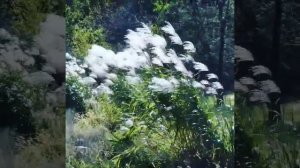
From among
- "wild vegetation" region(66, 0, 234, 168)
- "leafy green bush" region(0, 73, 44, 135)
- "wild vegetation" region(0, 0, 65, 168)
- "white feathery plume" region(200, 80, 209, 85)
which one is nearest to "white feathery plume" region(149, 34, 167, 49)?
"wild vegetation" region(66, 0, 234, 168)

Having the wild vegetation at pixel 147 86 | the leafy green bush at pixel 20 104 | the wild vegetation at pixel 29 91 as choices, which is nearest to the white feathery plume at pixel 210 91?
the wild vegetation at pixel 147 86

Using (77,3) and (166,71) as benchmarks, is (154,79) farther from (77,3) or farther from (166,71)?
(77,3)

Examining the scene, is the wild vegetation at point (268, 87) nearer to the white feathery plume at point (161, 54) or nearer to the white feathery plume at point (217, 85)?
the white feathery plume at point (217, 85)

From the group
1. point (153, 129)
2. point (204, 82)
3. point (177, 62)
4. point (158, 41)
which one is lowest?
point (153, 129)

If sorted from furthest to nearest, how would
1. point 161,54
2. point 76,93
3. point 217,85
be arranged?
1. point 76,93
2. point 161,54
3. point 217,85

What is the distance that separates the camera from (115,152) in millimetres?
3057

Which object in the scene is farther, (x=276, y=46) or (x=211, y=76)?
(x=211, y=76)

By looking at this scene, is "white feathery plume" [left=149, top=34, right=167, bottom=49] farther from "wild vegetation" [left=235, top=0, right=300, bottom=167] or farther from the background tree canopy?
"wild vegetation" [left=235, top=0, right=300, bottom=167]

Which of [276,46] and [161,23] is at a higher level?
[161,23]

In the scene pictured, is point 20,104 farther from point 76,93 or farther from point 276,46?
point 276,46

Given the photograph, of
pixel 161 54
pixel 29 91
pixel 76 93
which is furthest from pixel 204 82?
pixel 29 91

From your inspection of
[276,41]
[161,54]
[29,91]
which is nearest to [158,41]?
[161,54]

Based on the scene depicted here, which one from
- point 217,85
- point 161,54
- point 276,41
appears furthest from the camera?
point 161,54

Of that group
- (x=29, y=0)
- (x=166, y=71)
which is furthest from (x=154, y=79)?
(x=29, y=0)
